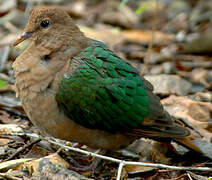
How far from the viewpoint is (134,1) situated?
33.4ft

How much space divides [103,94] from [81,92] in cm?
21

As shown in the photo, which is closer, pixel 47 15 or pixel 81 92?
pixel 81 92

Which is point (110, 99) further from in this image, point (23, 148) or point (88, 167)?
point (23, 148)

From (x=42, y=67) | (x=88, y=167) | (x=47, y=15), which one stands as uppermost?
(x=47, y=15)

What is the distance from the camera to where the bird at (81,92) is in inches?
168

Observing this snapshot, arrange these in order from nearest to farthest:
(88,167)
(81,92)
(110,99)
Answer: (81,92) < (110,99) < (88,167)

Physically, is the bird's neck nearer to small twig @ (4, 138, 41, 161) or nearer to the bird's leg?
small twig @ (4, 138, 41, 161)

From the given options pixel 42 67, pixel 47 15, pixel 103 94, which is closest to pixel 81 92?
pixel 103 94

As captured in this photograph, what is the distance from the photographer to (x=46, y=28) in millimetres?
4598

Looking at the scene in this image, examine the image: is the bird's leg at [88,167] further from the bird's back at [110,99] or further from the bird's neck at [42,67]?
the bird's neck at [42,67]

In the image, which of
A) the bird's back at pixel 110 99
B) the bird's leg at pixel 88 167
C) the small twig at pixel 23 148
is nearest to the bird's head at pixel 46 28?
the bird's back at pixel 110 99

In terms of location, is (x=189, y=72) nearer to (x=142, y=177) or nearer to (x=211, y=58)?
(x=211, y=58)

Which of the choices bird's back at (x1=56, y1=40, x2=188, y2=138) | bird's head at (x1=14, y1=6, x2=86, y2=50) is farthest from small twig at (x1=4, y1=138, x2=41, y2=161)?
bird's head at (x1=14, y1=6, x2=86, y2=50)

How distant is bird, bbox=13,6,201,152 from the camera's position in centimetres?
427
